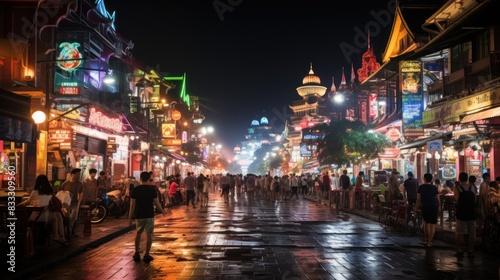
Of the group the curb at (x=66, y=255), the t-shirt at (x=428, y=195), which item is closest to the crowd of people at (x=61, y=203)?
the curb at (x=66, y=255)

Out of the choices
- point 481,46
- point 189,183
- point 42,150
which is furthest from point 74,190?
point 481,46

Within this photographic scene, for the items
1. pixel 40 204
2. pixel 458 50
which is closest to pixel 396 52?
pixel 458 50

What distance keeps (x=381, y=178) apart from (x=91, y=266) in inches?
943

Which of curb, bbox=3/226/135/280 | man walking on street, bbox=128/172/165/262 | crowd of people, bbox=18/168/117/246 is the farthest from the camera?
crowd of people, bbox=18/168/117/246

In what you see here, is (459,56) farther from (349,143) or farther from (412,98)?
(349,143)

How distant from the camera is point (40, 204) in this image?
11648mm

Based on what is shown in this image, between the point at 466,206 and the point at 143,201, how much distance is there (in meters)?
6.89

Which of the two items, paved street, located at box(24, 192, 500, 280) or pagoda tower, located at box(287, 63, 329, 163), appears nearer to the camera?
paved street, located at box(24, 192, 500, 280)

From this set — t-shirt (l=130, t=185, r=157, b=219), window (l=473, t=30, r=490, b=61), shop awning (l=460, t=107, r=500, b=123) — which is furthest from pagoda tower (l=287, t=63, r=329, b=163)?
t-shirt (l=130, t=185, r=157, b=219)

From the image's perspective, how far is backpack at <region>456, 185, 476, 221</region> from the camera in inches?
453

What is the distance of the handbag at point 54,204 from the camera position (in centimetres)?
1198

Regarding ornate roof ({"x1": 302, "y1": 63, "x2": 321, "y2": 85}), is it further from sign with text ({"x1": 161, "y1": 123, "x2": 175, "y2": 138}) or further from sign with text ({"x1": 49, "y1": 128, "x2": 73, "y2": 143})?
sign with text ({"x1": 49, "y1": 128, "x2": 73, "y2": 143})

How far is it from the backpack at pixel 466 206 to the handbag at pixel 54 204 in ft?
29.1

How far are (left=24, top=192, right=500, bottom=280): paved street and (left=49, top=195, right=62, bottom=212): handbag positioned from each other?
119 centimetres
